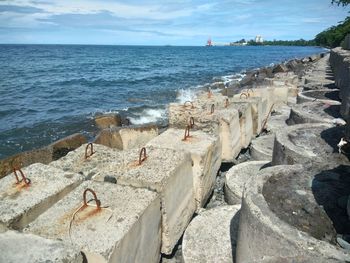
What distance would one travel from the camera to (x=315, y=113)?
259 inches

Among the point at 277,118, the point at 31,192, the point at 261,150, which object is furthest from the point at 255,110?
the point at 31,192

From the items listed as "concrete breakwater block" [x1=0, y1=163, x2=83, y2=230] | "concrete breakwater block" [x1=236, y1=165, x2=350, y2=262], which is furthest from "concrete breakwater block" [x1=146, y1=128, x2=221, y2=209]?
"concrete breakwater block" [x1=0, y1=163, x2=83, y2=230]

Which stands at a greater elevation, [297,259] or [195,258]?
[297,259]

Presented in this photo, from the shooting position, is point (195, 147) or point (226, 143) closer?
point (195, 147)

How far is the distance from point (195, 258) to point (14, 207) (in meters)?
1.85

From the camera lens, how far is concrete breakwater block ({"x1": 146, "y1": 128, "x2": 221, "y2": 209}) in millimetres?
4102

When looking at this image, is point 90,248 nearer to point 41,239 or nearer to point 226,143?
point 41,239

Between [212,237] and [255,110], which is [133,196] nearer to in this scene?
[212,237]

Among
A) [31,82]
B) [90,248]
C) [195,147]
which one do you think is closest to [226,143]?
[195,147]

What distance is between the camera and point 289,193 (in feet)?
10.3

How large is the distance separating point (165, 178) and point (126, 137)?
4.20 m

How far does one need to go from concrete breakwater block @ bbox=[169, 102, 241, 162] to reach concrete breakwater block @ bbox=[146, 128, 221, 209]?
1.87ft

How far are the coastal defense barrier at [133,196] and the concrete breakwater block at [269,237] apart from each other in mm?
782

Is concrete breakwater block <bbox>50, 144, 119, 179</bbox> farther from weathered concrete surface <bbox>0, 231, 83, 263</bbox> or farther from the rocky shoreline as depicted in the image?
weathered concrete surface <bbox>0, 231, 83, 263</bbox>
